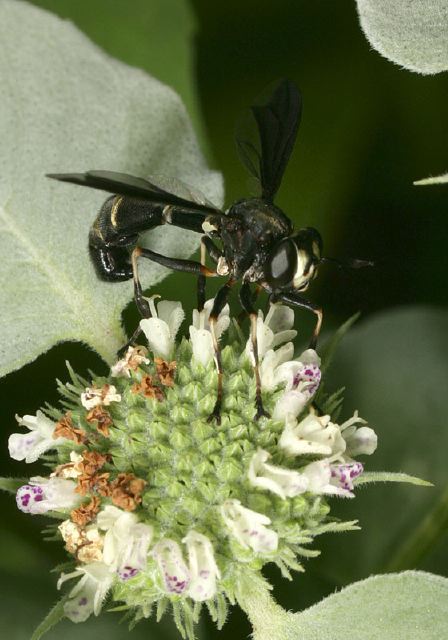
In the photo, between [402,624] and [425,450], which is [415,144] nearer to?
[425,450]

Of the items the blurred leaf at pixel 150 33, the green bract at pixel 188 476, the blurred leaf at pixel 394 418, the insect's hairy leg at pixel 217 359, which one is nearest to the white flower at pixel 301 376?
the green bract at pixel 188 476

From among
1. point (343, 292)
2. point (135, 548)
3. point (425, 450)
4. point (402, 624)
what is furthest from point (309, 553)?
point (343, 292)

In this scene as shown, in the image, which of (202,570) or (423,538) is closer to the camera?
(202,570)

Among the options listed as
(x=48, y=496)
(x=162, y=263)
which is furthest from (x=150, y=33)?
(x=48, y=496)

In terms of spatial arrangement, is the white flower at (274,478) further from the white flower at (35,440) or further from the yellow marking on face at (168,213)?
the yellow marking on face at (168,213)

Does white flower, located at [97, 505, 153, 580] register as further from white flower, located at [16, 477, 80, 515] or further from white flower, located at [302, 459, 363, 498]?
white flower, located at [302, 459, 363, 498]

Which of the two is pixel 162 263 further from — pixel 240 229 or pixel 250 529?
pixel 250 529

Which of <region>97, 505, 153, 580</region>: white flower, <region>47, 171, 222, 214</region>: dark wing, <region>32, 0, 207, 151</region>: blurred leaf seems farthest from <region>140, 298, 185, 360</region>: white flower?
<region>32, 0, 207, 151</region>: blurred leaf
